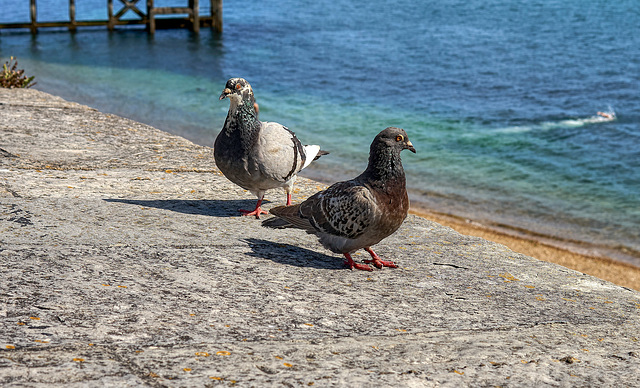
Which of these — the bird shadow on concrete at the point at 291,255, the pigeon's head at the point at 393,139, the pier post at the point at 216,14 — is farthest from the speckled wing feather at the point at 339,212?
the pier post at the point at 216,14

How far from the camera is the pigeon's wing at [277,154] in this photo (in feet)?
21.2

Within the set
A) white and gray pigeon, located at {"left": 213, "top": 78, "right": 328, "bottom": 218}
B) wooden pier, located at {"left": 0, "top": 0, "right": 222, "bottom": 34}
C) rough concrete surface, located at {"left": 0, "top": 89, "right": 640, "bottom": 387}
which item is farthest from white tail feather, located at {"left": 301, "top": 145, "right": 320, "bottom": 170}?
wooden pier, located at {"left": 0, "top": 0, "right": 222, "bottom": 34}

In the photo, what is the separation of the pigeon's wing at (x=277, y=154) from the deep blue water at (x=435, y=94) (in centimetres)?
1167

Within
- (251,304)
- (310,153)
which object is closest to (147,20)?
(310,153)

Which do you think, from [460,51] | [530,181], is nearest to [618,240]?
[530,181]

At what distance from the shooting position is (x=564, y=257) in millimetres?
15203

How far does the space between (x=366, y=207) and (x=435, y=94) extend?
90.8 ft

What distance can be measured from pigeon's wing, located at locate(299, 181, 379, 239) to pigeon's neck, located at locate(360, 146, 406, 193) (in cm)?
12

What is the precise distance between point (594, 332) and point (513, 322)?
55 centimetres

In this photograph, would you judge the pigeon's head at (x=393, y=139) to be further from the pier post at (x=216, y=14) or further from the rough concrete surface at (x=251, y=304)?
the pier post at (x=216, y=14)

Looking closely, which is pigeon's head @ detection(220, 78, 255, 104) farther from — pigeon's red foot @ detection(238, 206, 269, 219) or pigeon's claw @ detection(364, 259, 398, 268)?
pigeon's claw @ detection(364, 259, 398, 268)

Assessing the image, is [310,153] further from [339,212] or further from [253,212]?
[339,212]

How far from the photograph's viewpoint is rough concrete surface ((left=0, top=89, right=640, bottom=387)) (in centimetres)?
355

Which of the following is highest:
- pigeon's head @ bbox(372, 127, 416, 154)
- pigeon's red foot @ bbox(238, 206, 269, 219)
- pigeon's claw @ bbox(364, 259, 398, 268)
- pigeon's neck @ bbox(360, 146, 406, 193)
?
pigeon's head @ bbox(372, 127, 416, 154)
